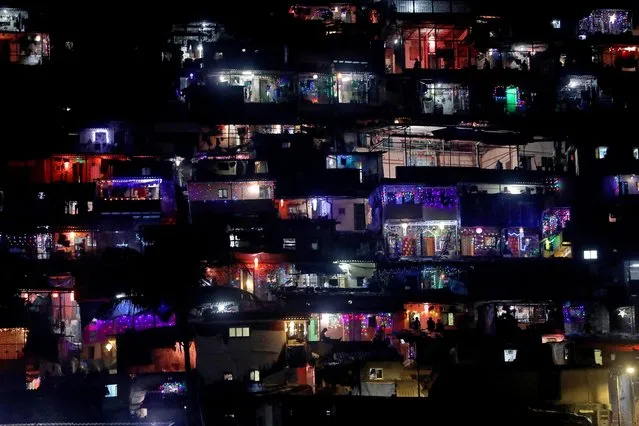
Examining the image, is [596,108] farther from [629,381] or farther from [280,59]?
[629,381]

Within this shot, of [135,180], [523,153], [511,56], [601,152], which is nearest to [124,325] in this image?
[135,180]

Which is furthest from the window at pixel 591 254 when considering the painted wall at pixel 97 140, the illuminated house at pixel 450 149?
the painted wall at pixel 97 140

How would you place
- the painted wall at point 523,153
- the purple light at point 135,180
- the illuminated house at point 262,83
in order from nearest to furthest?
the purple light at point 135,180 → the illuminated house at point 262,83 → the painted wall at point 523,153

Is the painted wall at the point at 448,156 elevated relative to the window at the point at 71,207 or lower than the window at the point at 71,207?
elevated

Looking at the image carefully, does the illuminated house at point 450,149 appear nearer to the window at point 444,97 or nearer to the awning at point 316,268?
the window at point 444,97

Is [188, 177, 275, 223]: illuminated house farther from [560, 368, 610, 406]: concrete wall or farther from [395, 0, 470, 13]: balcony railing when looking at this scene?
[560, 368, 610, 406]: concrete wall

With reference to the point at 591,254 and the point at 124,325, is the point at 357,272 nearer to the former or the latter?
the point at 124,325
